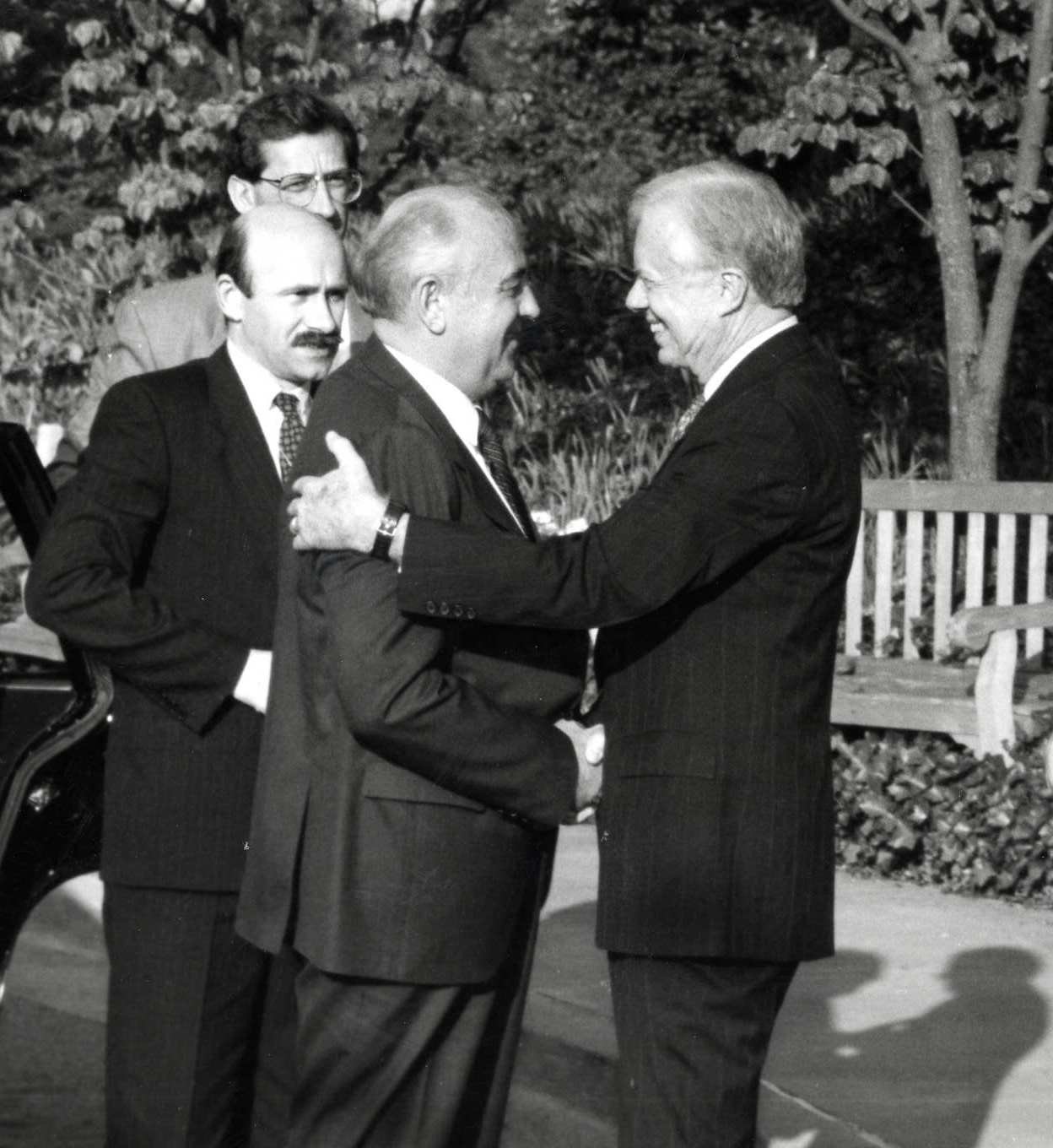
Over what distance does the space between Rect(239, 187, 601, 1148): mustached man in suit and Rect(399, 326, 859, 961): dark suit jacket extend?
11 cm

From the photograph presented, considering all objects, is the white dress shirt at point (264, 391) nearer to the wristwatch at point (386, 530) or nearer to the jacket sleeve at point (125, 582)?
the jacket sleeve at point (125, 582)

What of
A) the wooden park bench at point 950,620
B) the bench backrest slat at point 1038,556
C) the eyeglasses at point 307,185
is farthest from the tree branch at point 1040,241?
the eyeglasses at point 307,185

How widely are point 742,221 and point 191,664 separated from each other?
46.6 inches

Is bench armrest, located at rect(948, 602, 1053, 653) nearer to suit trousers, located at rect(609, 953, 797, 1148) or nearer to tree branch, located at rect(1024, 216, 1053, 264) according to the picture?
tree branch, located at rect(1024, 216, 1053, 264)

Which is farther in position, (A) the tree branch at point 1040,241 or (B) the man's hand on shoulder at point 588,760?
(A) the tree branch at point 1040,241

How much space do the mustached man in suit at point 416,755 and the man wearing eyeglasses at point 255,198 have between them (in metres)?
1.10

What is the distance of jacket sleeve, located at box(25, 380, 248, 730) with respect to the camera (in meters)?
3.79

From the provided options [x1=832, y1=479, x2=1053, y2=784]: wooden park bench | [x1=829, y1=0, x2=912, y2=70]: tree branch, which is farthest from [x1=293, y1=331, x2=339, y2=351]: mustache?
[x1=829, y1=0, x2=912, y2=70]: tree branch

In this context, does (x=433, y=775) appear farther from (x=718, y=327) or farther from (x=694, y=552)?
(x=718, y=327)

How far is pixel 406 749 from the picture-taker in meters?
3.24

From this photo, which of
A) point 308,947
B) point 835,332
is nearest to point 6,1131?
point 308,947

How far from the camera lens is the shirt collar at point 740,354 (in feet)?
11.2

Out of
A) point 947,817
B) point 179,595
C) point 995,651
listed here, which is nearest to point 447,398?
point 179,595

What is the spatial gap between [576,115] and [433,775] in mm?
13424
